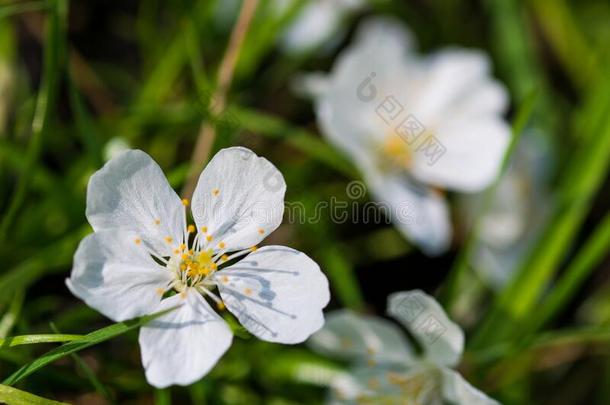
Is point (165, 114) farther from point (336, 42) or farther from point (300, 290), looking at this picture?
point (300, 290)

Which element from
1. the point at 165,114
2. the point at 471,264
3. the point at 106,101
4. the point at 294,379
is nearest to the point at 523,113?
the point at 471,264

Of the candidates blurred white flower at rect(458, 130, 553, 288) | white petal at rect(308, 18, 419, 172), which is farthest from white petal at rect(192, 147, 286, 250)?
blurred white flower at rect(458, 130, 553, 288)

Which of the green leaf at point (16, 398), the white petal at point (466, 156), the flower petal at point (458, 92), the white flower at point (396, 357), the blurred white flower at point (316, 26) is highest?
the blurred white flower at point (316, 26)

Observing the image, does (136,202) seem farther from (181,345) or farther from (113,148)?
(113,148)

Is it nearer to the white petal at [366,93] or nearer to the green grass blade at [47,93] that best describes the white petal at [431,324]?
the white petal at [366,93]

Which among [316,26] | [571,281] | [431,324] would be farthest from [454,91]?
[431,324]

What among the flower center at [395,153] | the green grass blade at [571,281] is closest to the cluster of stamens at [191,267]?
the green grass blade at [571,281]
